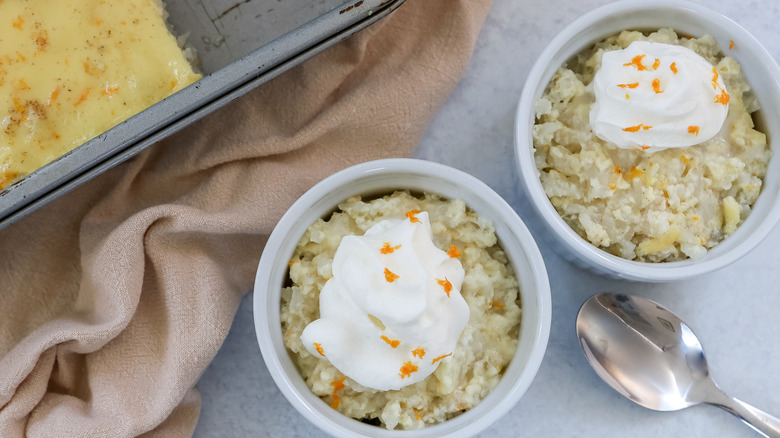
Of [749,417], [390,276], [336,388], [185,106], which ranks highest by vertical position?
[185,106]

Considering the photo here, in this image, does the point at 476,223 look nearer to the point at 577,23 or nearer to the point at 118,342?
the point at 577,23

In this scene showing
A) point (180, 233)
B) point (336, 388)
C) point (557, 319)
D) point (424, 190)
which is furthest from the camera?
point (557, 319)

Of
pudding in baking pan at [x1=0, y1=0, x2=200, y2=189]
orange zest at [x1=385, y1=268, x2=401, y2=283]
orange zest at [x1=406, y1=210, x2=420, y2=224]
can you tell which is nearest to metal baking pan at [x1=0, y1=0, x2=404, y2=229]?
pudding in baking pan at [x1=0, y1=0, x2=200, y2=189]

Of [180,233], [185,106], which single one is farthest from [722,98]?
[180,233]

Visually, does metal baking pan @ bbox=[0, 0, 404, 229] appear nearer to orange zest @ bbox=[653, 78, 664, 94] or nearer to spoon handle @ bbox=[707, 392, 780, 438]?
orange zest @ bbox=[653, 78, 664, 94]

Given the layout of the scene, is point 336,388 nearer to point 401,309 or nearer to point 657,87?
point 401,309

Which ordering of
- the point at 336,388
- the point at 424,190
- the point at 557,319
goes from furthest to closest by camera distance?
the point at 557,319, the point at 424,190, the point at 336,388

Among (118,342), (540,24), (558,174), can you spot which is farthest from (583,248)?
(118,342)
